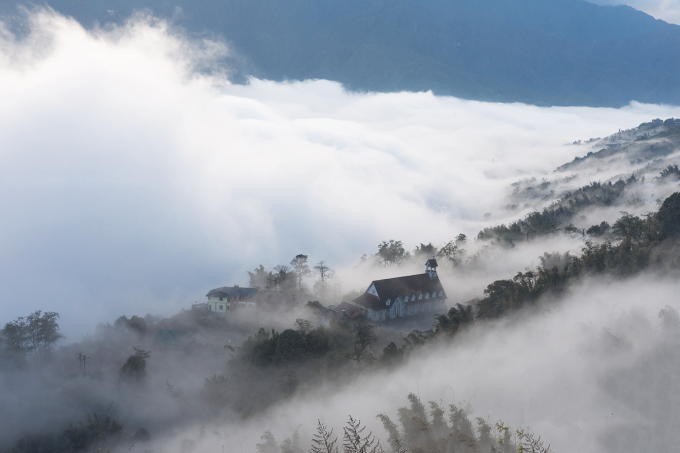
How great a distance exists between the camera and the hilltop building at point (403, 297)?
55.4 metres

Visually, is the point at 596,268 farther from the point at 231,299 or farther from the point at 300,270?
the point at 231,299

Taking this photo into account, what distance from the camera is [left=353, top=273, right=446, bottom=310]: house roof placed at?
55.5m

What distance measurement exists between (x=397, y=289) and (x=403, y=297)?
137cm

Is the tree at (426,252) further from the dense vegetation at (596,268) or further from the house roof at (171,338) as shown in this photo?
the house roof at (171,338)

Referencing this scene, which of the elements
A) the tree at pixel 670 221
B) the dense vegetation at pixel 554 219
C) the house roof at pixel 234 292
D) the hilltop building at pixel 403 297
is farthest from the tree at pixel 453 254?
the house roof at pixel 234 292

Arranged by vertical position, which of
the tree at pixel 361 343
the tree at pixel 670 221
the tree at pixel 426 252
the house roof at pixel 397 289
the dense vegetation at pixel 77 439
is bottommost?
the dense vegetation at pixel 77 439

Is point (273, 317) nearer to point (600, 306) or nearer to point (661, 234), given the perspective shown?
point (600, 306)

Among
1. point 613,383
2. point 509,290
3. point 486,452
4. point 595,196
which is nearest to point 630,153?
point 595,196

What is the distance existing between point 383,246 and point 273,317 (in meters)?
28.9

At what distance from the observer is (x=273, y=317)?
185 ft

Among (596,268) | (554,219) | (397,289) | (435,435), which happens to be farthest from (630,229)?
(435,435)

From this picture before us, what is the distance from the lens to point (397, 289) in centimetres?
5703

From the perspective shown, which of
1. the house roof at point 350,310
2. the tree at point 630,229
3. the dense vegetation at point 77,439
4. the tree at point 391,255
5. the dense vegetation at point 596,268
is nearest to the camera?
the dense vegetation at point 77,439

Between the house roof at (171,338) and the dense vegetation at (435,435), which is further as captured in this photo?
the house roof at (171,338)
